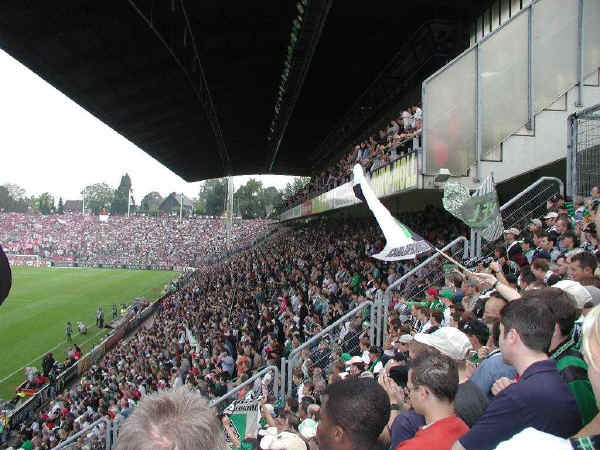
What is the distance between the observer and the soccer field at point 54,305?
24.8 metres

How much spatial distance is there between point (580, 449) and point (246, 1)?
40.7 feet

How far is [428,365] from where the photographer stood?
2461 mm

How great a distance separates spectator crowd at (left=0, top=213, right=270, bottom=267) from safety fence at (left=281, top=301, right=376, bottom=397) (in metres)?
50.3

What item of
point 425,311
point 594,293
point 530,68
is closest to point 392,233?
point 425,311

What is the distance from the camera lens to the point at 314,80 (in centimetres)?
1969

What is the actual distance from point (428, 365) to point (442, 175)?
6016 mm

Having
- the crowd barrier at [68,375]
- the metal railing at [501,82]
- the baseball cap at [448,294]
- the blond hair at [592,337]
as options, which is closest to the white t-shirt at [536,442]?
the blond hair at [592,337]

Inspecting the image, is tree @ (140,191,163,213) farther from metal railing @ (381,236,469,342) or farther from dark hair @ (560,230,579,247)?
dark hair @ (560,230,579,247)

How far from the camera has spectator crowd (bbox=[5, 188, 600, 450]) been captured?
1.65m

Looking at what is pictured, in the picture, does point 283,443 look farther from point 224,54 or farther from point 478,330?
point 224,54

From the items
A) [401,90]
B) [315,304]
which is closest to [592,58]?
[315,304]

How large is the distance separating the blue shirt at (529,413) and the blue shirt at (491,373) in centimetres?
100

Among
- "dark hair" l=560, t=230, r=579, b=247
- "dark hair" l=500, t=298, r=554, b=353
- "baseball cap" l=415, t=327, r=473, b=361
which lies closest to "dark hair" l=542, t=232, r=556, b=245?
"dark hair" l=560, t=230, r=579, b=247

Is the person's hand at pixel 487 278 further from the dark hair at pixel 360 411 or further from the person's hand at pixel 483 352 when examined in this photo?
the dark hair at pixel 360 411
